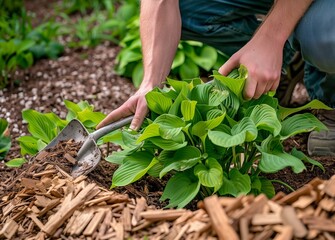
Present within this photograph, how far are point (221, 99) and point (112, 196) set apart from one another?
1.57 ft

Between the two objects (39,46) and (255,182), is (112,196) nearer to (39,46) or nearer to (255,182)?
(255,182)

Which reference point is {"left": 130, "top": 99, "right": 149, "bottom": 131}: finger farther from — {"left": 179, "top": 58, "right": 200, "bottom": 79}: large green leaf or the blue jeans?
{"left": 179, "top": 58, "right": 200, "bottom": 79}: large green leaf

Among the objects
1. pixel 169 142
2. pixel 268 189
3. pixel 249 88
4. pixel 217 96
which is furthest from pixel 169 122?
pixel 268 189

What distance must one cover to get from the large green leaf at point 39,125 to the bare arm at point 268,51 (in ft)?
2.49

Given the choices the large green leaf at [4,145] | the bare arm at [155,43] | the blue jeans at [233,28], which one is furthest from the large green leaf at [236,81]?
the large green leaf at [4,145]

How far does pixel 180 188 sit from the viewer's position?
2227mm

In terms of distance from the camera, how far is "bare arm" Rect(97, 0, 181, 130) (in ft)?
8.00

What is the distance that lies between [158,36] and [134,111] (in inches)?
12.9

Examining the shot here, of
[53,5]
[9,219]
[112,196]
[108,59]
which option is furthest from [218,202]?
[53,5]

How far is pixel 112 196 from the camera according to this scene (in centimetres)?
214

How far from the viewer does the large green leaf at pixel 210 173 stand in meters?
2.11

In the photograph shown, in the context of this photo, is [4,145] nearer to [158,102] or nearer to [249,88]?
[158,102]

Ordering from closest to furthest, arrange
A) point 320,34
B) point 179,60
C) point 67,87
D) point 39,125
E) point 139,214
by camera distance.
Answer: point 139,214 → point 320,34 → point 39,125 → point 179,60 → point 67,87

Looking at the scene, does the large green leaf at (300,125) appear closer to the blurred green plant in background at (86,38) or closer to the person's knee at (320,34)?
the person's knee at (320,34)
